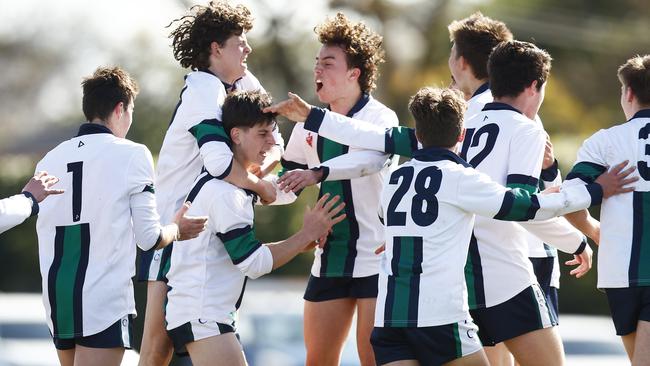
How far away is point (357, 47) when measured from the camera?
7445mm

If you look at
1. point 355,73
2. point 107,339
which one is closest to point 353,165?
point 355,73

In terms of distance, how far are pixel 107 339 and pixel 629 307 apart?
8.97ft

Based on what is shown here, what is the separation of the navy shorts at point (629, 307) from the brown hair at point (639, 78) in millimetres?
1027

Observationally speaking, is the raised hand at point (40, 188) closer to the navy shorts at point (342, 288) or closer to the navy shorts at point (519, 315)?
the navy shorts at point (342, 288)

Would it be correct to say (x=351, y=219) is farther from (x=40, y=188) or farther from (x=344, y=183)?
(x=40, y=188)

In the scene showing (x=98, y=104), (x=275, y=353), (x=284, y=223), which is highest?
(x=98, y=104)

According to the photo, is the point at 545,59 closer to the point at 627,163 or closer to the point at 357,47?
the point at 627,163

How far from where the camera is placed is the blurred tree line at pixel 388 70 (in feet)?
60.7

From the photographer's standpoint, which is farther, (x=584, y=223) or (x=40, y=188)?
(x=584, y=223)

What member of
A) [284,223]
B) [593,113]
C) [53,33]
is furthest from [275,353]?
[53,33]

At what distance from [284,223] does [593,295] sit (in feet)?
15.0

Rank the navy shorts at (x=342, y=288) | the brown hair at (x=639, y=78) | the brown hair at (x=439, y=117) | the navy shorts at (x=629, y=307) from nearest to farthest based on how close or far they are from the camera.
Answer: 1. the brown hair at (x=439, y=117)
2. the navy shorts at (x=629, y=307)
3. the brown hair at (x=639, y=78)
4. the navy shorts at (x=342, y=288)

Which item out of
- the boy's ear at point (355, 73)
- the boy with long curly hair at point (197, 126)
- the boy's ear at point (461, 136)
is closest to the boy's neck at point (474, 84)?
the boy's ear at point (355, 73)

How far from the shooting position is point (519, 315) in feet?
21.3
